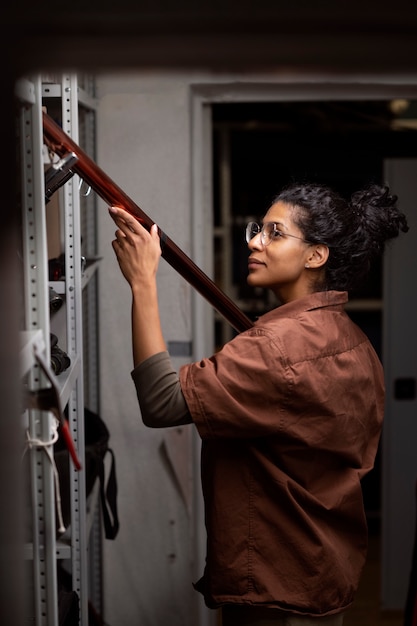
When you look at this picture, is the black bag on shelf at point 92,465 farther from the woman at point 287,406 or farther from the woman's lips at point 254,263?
the woman's lips at point 254,263

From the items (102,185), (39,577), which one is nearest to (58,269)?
(102,185)

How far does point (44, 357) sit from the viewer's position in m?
1.25

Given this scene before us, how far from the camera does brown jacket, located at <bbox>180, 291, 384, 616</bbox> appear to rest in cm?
151

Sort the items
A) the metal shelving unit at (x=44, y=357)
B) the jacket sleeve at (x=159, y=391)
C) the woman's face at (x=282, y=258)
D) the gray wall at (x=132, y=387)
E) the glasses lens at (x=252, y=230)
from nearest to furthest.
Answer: the metal shelving unit at (x=44, y=357), the jacket sleeve at (x=159, y=391), the woman's face at (x=282, y=258), the glasses lens at (x=252, y=230), the gray wall at (x=132, y=387)

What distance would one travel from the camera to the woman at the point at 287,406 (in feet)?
4.90

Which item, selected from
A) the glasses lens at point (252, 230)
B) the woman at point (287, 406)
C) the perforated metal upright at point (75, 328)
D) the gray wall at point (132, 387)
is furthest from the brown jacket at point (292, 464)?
the gray wall at point (132, 387)

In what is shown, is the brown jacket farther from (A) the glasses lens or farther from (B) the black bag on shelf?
(B) the black bag on shelf

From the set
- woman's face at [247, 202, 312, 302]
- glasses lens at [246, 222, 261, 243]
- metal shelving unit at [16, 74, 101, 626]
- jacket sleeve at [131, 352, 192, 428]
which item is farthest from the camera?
glasses lens at [246, 222, 261, 243]

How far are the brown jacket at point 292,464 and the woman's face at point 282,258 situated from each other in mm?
66

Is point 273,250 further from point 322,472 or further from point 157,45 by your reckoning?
point 157,45

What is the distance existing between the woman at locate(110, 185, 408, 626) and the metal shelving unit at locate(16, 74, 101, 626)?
8.9 inches

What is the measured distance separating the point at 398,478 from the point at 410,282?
2.51ft

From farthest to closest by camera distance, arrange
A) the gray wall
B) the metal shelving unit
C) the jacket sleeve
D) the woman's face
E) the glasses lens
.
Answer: the gray wall < the glasses lens < the woman's face < the jacket sleeve < the metal shelving unit

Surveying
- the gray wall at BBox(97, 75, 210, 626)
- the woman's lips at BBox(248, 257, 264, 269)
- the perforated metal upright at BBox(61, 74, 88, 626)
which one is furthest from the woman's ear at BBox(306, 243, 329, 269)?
the gray wall at BBox(97, 75, 210, 626)
